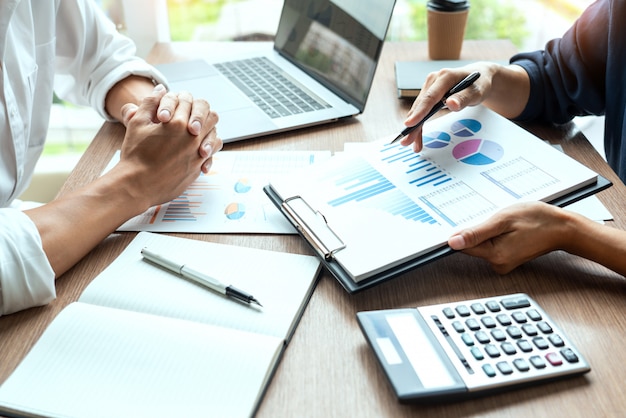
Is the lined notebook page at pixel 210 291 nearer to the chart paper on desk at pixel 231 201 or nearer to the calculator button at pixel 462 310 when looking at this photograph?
the chart paper on desk at pixel 231 201

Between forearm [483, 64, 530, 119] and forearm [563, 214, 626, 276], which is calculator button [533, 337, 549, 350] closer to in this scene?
forearm [563, 214, 626, 276]

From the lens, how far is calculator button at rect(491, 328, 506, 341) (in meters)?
0.60

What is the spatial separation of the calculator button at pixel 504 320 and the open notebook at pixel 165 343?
208 millimetres

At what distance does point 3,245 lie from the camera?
26.4 inches

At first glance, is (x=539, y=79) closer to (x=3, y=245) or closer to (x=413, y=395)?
(x=413, y=395)

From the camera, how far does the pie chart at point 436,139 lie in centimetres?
88

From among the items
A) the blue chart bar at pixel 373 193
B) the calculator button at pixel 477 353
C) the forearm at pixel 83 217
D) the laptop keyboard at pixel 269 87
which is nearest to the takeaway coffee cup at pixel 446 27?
the laptop keyboard at pixel 269 87

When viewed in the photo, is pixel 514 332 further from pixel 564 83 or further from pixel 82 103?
pixel 82 103

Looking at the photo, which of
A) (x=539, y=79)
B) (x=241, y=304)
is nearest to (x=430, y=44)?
(x=539, y=79)

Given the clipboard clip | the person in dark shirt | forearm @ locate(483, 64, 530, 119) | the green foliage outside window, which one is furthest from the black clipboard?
the green foliage outside window

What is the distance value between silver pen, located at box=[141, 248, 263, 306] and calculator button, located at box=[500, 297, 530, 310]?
262 mm

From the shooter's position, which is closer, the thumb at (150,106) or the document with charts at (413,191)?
the document with charts at (413,191)

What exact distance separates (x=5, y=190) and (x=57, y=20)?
35cm

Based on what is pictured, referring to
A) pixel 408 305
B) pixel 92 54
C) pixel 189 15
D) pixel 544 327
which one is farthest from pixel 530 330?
pixel 189 15
